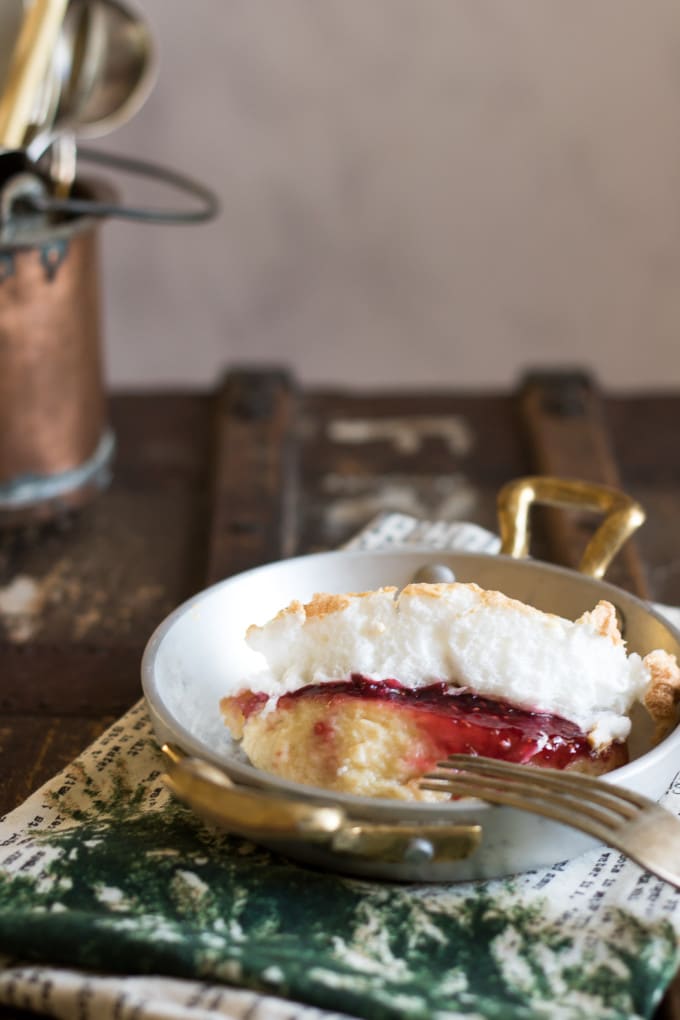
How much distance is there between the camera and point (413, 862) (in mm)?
473

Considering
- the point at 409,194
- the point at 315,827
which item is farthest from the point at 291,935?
the point at 409,194

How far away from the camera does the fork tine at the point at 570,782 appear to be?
477mm

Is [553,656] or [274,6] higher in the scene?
[274,6]

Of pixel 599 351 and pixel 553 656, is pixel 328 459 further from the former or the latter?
pixel 599 351

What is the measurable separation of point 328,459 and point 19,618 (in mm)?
339

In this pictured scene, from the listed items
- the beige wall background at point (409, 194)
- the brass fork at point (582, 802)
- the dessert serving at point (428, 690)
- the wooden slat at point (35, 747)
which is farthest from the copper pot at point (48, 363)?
the beige wall background at point (409, 194)

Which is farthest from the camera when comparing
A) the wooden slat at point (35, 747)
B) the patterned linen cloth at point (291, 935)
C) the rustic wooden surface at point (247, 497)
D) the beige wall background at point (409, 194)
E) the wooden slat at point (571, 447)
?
the beige wall background at point (409, 194)

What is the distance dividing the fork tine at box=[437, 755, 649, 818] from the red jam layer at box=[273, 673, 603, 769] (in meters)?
0.01

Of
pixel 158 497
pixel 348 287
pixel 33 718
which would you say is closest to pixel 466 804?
pixel 33 718

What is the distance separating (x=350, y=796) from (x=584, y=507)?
0.34 meters

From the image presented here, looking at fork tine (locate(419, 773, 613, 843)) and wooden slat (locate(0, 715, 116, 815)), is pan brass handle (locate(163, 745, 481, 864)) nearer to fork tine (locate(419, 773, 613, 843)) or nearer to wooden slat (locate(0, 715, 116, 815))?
fork tine (locate(419, 773, 613, 843))

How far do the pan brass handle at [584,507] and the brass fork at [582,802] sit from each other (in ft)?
0.80

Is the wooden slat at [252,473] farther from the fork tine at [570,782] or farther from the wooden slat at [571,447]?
the fork tine at [570,782]

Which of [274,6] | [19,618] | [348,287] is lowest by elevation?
[19,618]
